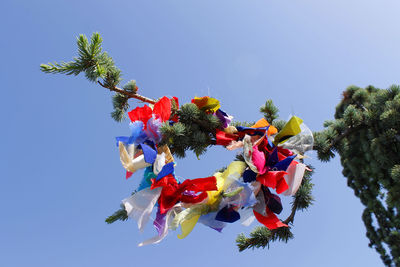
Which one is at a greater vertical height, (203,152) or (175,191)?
(203,152)

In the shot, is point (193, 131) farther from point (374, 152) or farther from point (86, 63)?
point (374, 152)

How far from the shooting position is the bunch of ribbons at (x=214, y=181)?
1109 mm

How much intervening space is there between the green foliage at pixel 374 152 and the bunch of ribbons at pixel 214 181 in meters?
0.33

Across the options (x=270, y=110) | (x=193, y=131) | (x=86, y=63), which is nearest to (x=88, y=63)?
(x=86, y=63)

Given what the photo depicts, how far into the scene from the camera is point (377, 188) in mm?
3037

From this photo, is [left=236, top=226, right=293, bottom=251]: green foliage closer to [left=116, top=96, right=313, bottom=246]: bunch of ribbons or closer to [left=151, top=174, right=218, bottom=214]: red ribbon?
[left=116, top=96, right=313, bottom=246]: bunch of ribbons

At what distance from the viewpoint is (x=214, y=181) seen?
1.10 meters

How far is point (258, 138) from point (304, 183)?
34 centimetres

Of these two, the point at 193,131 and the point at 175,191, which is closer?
the point at 175,191

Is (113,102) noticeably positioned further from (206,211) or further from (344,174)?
(344,174)

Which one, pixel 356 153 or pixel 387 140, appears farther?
pixel 356 153

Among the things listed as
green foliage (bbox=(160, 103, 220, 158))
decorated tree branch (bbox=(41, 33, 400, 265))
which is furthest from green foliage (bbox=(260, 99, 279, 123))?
green foliage (bbox=(160, 103, 220, 158))

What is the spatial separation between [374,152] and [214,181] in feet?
6.05

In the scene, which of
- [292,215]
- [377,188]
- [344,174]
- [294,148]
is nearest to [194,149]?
[294,148]
